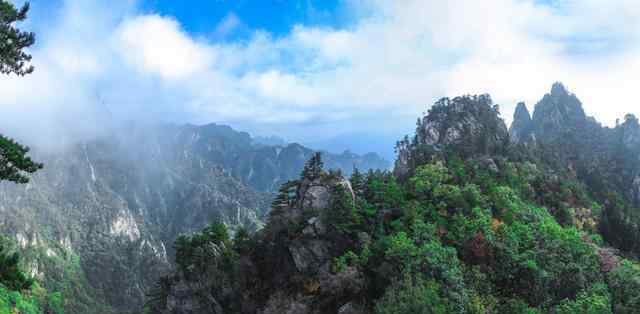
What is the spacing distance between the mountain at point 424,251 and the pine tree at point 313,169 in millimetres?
224

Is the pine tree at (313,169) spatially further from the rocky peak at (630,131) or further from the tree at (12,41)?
the rocky peak at (630,131)

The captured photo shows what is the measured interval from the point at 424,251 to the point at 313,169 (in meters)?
29.0

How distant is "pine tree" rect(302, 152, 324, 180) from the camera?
64.4m

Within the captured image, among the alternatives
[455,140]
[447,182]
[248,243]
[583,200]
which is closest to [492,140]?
[455,140]

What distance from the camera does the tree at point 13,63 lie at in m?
22.5

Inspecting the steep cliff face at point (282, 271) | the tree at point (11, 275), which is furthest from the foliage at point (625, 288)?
the tree at point (11, 275)

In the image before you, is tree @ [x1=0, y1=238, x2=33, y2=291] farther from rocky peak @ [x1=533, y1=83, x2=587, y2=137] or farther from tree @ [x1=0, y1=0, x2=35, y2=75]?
rocky peak @ [x1=533, y1=83, x2=587, y2=137]

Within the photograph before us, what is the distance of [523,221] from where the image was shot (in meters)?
55.6

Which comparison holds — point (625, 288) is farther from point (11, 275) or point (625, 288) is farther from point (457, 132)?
point (457, 132)

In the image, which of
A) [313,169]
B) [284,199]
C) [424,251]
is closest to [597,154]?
[313,169]

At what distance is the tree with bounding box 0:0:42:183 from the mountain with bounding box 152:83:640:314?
2900 centimetres

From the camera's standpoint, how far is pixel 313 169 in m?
65.9

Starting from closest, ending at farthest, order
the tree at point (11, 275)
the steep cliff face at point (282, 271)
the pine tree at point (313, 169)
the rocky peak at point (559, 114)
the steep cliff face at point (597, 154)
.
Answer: the tree at point (11, 275) < the steep cliff face at point (282, 271) < the pine tree at point (313, 169) < the steep cliff face at point (597, 154) < the rocky peak at point (559, 114)

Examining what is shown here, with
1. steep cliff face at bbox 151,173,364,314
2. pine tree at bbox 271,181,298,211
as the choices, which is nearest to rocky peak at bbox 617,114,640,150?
pine tree at bbox 271,181,298,211
